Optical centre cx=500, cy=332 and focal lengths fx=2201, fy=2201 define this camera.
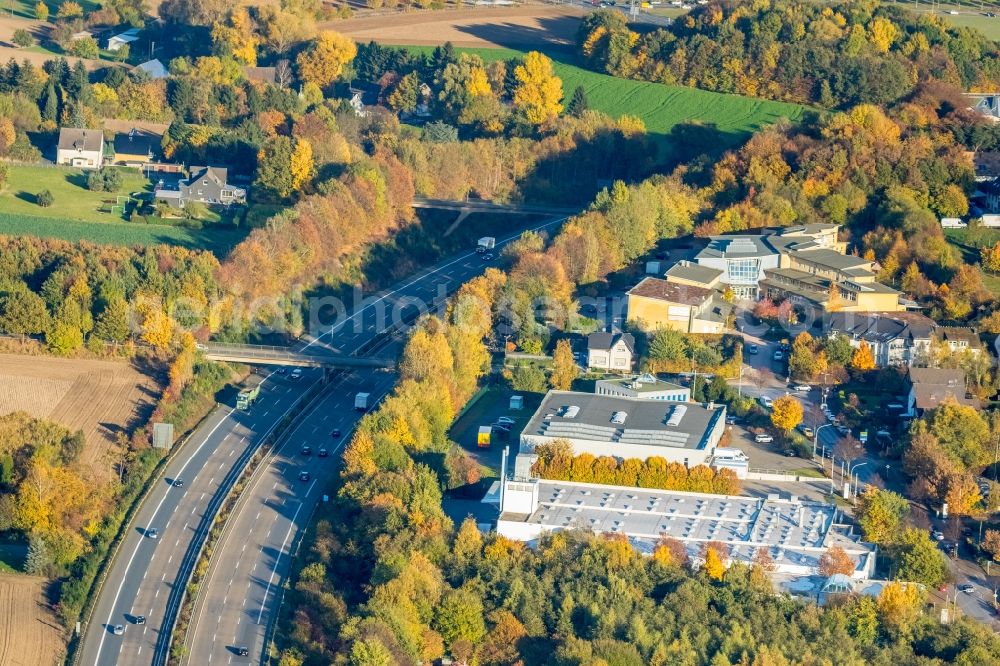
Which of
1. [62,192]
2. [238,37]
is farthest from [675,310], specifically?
[238,37]

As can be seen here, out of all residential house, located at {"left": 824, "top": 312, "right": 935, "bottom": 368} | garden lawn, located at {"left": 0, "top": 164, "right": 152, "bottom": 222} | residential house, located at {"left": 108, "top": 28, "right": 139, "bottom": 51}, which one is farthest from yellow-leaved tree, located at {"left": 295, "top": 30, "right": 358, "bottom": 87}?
residential house, located at {"left": 824, "top": 312, "right": 935, "bottom": 368}

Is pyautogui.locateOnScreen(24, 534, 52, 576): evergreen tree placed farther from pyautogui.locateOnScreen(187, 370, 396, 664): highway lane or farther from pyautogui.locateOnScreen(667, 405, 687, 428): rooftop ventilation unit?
pyautogui.locateOnScreen(667, 405, 687, 428): rooftop ventilation unit

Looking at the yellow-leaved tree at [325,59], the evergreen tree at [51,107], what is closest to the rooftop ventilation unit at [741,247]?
the yellow-leaved tree at [325,59]

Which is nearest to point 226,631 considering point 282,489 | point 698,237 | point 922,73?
point 282,489

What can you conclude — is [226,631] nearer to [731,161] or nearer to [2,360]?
[2,360]

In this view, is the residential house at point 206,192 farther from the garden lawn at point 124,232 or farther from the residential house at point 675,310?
the residential house at point 675,310

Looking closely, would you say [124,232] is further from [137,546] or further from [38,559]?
[38,559]
